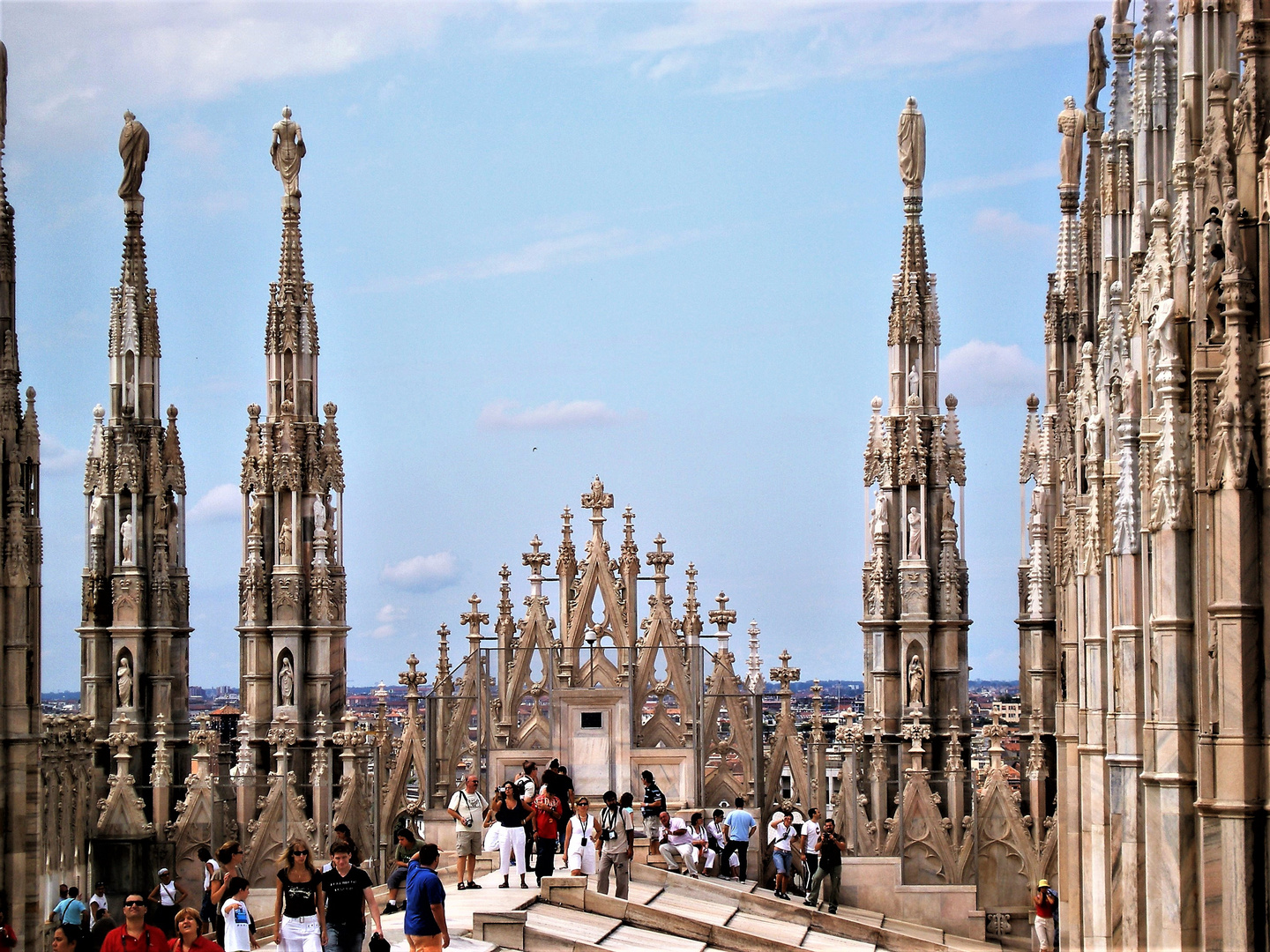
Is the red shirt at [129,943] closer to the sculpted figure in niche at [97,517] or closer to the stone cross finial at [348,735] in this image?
the stone cross finial at [348,735]

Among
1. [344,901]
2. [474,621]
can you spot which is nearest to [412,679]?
[474,621]

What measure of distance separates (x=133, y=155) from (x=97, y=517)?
6.47 m

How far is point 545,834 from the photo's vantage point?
94.5 feet

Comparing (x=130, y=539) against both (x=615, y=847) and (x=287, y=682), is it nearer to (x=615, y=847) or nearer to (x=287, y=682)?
(x=287, y=682)

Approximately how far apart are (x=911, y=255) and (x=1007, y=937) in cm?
1184

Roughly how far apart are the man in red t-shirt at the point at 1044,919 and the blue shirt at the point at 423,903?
12.6 m

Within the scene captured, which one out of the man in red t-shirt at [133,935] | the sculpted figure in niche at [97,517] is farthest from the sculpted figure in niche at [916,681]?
the man in red t-shirt at [133,935]

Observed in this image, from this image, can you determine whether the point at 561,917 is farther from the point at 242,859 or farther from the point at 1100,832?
the point at 242,859

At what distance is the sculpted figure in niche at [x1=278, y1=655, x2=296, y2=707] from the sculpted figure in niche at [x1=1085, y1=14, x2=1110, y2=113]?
54.1ft

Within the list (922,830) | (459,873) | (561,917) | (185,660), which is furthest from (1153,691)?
(185,660)

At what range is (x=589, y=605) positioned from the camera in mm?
36688

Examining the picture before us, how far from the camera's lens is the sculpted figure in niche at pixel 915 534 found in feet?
123

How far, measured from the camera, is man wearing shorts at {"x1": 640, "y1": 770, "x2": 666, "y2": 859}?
32.4 metres

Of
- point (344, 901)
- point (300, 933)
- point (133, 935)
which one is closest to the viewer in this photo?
point (133, 935)
